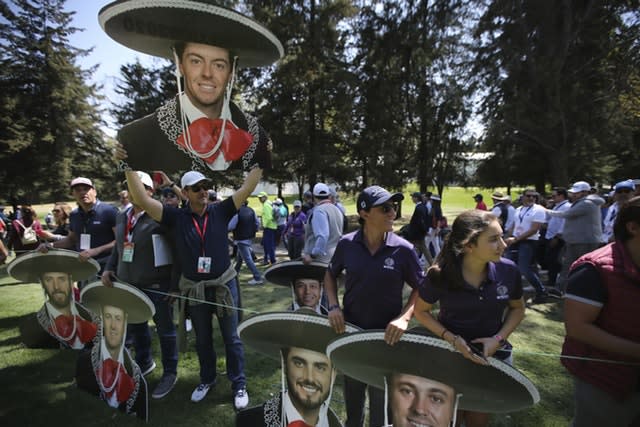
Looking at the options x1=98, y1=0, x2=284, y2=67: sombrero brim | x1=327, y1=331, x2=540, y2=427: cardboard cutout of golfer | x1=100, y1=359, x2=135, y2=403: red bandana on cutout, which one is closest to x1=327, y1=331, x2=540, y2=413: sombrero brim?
x1=327, y1=331, x2=540, y2=427: cardboard cutout of golfer

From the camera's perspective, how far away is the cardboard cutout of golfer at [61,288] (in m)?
3.62

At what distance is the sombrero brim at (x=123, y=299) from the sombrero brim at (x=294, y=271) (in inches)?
41.9

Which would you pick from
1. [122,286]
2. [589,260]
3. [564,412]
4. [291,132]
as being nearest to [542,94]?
[291,132]

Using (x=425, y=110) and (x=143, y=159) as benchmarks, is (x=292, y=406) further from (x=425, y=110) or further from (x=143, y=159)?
(x=425, y=110)

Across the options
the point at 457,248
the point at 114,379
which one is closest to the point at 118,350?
the point at 114,379

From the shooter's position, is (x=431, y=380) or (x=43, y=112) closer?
(x=431, y=380)

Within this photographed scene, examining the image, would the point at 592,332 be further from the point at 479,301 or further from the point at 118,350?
the point at 118,350

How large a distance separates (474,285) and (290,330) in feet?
3.61

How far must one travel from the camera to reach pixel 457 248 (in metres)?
2.02

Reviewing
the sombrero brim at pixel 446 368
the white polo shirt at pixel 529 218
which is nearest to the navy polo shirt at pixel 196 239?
the sombrero brim at pixel 446 368

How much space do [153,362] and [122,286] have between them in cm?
163

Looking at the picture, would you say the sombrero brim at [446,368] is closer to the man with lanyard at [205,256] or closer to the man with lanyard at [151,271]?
the man with lanyard at [205,256]

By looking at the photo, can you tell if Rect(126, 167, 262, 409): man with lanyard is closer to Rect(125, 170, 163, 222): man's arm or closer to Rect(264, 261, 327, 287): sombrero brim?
Rect(125, 170, 163, 222): man's arm

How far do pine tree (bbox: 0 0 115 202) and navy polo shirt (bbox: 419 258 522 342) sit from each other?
25.9 m
